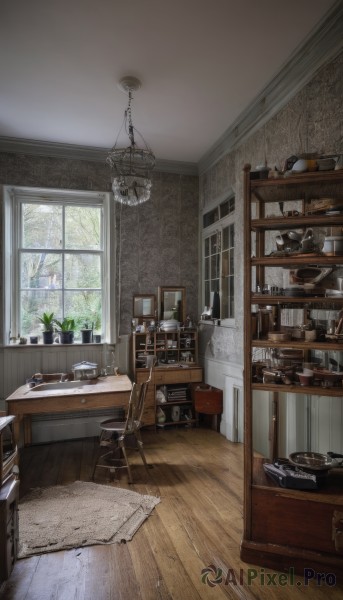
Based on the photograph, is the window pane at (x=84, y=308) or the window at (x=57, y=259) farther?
the window pane at (x=84, y=308)

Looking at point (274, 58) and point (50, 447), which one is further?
point (50, 447)

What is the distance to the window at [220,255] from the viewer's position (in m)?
4.41

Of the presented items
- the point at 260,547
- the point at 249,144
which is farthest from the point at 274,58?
the point at 260,547

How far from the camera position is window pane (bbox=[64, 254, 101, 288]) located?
4.84 meters

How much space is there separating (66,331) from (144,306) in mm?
1100

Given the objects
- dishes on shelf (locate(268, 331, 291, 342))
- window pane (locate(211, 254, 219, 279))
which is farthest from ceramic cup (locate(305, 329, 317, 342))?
window pane (locate(211, 254, 219, 279))

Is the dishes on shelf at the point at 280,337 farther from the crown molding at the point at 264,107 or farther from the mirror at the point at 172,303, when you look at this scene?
the mirror at the point at 172,303

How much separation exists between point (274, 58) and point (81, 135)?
2.38m

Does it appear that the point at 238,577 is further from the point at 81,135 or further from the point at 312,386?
the point at 81,135

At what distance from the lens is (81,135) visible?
4305 mm

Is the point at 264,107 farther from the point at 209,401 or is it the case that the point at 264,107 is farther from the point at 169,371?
the point at 209,401

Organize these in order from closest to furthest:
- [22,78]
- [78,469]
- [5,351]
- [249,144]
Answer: [22,78]
[78,469]
[249,144]
[5,351]

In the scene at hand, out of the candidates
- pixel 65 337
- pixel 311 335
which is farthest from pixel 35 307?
pixel 311 335

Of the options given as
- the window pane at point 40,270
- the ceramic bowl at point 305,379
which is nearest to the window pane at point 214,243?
the window pane at point 40,270
